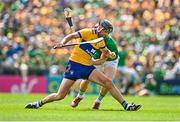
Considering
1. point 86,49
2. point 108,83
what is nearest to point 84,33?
point 86,49

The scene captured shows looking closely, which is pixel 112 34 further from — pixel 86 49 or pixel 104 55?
pixel 86 49

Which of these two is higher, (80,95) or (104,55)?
(104,55)

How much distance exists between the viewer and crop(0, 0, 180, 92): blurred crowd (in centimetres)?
3300

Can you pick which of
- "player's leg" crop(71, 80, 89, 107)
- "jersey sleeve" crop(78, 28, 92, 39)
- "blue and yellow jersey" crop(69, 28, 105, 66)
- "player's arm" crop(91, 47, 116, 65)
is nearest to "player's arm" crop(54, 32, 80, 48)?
"jersey sleeve" crop(78, 28, 92, 39)

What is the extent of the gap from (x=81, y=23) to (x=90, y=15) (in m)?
0.89

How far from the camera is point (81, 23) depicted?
3509 centimetres

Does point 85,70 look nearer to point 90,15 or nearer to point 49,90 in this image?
point 49,90

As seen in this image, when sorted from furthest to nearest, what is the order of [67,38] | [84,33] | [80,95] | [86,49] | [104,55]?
[80,95], [104,55], [86,49], [84,33], [67,38]

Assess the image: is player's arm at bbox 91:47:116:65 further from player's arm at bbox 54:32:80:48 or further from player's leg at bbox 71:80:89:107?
player's leg at bbox 71:80:89:107

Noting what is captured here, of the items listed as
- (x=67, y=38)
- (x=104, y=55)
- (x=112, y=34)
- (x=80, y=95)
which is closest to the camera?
(x=67, y=38)

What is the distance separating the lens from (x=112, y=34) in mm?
34312

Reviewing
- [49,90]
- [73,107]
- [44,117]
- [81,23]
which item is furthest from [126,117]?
[81,23]

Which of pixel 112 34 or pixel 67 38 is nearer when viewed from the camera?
pixel 67 38

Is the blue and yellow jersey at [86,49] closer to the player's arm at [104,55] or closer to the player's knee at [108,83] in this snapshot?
the player's arm at [104,55]
